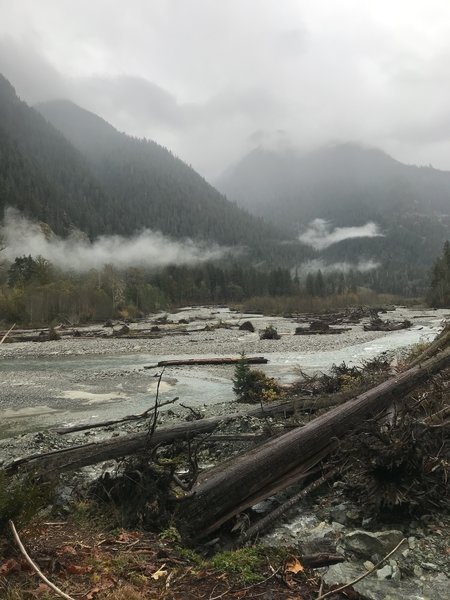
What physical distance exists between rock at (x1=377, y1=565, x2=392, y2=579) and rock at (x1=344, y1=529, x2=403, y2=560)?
0.27 m

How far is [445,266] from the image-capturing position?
104 meters

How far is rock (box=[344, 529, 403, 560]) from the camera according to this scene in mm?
5184

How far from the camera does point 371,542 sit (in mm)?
5312

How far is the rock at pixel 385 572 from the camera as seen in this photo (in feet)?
15.4

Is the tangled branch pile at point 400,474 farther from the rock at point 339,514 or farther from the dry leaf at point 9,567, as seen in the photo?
the dry leaf at point 9,567

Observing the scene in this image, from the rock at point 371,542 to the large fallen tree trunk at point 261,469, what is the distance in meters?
1.34

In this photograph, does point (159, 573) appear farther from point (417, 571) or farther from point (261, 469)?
point (417, 571)

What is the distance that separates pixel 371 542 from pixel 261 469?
1.72 m

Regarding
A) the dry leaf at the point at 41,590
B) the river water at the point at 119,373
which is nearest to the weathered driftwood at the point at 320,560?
the dry leaf at the point at 41,590

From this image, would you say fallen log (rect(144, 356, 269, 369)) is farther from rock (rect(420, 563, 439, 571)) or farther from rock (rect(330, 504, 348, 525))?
rock (rect(420, 563, 439, 571))

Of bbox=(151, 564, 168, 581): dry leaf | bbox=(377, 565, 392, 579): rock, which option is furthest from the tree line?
bbox=(377, 565, 392, 579): rock

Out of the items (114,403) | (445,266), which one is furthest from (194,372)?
(445,266)

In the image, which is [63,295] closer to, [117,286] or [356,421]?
[117,286]

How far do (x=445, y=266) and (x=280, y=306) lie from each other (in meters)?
40.2
